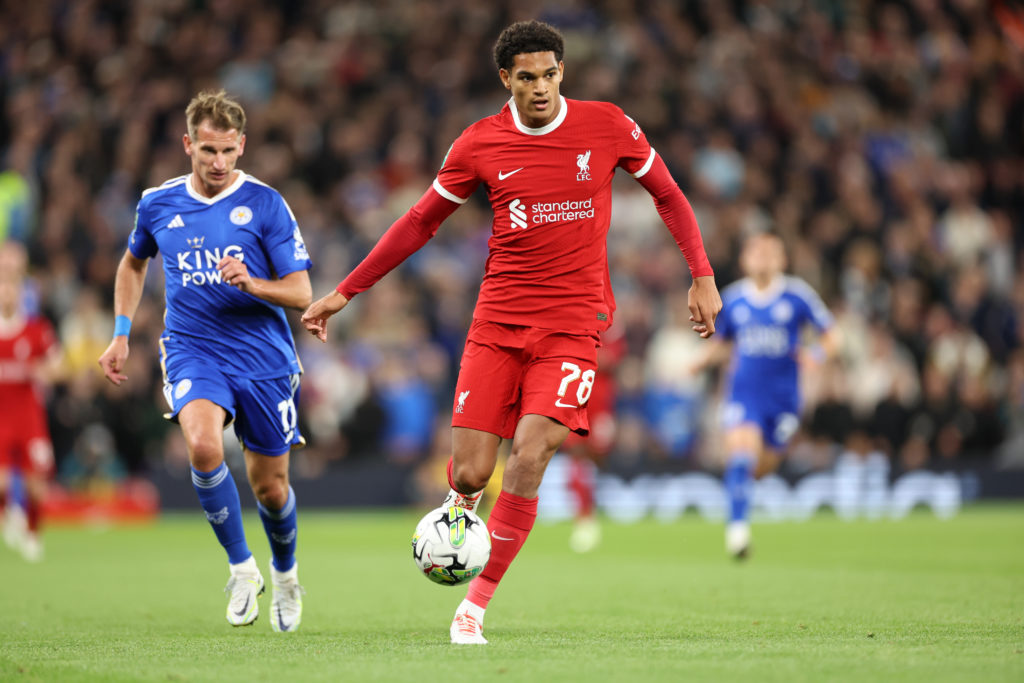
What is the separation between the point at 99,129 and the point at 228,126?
14343 millimetres

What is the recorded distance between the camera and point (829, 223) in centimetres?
2089

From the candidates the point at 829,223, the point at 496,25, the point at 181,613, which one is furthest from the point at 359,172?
the point at 181,613

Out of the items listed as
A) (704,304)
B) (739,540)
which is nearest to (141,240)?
(704,304)

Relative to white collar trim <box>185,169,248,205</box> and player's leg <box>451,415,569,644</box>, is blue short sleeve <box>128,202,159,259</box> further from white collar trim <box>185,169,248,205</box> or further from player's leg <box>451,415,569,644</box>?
player's leg <box>451,415,569,644</box>

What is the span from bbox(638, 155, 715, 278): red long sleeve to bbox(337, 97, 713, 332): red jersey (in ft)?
0.12

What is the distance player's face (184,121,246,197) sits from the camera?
749 centimetres

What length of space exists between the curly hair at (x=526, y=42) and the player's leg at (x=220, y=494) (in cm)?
251

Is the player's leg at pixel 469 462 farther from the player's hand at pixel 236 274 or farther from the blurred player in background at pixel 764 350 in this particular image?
the blurred player in background at pixel 764 350

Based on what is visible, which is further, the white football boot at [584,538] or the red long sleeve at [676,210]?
the white football boot at [584,538]

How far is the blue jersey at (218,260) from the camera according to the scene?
7.55 metres

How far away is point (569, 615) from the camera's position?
805cm

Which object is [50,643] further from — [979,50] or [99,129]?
[979,50]

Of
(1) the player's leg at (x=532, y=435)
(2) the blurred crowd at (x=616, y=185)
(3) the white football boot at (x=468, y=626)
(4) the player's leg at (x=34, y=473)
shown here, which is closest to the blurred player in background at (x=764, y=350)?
(2) the blurred crowd at (x=616, y=185)

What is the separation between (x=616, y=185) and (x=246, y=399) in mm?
14515
